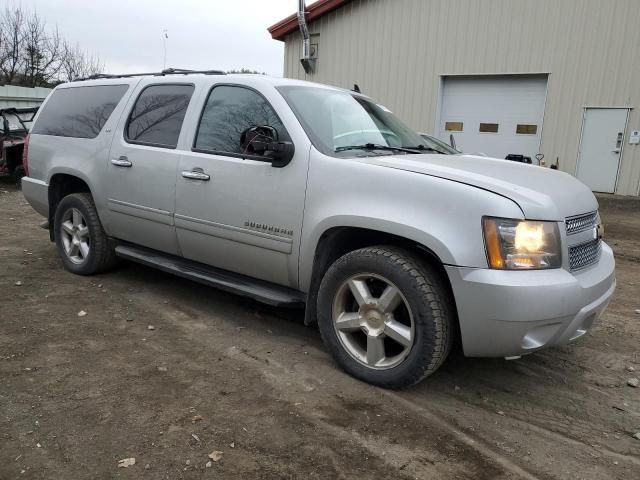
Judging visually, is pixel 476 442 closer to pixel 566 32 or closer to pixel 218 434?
pixel 218 434

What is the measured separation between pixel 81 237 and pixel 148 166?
1.37m

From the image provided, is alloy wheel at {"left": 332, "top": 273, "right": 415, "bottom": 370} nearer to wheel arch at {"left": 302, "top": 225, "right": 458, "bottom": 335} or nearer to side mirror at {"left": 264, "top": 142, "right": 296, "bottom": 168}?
wheel arch at {"left": 302, "top": 225, "right": 458, "bottom": 335}

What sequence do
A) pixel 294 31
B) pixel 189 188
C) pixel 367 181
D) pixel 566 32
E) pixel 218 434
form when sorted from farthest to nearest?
1. pixel 294 31
2. pixel 566 32
3. pixel 189 188
4. pixel 367 181
5. pixel 218 434

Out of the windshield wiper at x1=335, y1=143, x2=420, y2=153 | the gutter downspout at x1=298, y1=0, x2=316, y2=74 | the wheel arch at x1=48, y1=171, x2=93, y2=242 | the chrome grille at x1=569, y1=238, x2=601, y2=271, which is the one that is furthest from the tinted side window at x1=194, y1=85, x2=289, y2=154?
the gutter downspout at x1=298, y1=0, x2=316, y2=74

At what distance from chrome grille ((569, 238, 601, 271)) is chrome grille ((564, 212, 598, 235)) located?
9cm

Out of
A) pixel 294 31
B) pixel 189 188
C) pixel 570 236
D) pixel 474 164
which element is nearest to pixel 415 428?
pixel 570 236

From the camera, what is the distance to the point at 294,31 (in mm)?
14688

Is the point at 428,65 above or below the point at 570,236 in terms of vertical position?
above

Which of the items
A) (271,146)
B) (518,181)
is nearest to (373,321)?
(518,181)

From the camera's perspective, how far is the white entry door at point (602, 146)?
11508mm

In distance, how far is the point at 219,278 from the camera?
3947 millimetres

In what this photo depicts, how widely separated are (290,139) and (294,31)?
486 inches

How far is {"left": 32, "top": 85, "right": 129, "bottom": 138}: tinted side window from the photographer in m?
4.84

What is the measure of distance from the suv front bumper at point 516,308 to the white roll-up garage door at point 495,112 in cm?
1039
